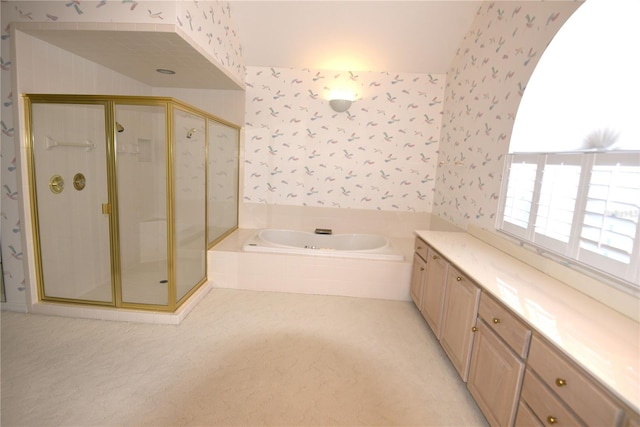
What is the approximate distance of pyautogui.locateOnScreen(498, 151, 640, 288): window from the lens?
147 centimetres

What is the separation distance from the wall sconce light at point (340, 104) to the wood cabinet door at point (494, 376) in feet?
9.29

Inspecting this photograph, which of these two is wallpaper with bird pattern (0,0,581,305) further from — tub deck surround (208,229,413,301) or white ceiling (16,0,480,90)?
tub deck surround (208,229,413,301)

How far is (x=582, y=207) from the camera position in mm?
1735

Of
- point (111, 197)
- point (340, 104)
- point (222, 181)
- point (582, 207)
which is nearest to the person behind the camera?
point (582, 207)

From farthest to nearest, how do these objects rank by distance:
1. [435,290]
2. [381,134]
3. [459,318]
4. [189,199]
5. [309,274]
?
[381,134] → [309,274] → [189,199] → [435,290] → [459,318]

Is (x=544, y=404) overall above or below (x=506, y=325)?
below

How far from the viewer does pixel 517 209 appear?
2289mm

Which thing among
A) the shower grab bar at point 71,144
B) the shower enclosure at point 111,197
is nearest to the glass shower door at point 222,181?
the shower enclosure at point 111,197

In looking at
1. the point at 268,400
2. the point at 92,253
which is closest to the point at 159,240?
the point at 92,253

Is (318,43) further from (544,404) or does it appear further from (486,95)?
(544,404)

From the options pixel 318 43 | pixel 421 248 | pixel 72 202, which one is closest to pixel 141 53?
pixel 72 202

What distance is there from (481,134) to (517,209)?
86 cm

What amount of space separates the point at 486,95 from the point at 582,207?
1.42m

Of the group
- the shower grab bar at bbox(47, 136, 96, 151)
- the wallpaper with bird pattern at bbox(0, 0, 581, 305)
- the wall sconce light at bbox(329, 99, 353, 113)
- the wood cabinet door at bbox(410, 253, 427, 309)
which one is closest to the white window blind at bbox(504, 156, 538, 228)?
the wallpaper with bird pattern at bbox(0, 0, 581, 305)
